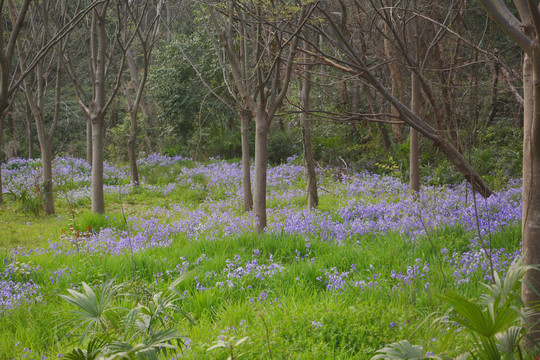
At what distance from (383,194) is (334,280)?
546 cm

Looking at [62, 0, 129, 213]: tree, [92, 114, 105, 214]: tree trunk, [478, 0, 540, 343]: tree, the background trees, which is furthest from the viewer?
[92, 114, 105, 214]: tree trunk

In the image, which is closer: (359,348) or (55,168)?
(359,348)

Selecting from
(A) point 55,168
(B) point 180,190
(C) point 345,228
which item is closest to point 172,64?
(A) point 55,168

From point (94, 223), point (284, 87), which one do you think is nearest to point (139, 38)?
point (94, 223)

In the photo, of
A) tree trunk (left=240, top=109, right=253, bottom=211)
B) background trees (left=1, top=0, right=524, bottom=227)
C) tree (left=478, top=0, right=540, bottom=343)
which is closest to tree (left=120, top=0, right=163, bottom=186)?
background trees (left=1, top=0, right=524, bottom=227)

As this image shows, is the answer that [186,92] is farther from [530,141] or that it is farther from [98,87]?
[530,141]

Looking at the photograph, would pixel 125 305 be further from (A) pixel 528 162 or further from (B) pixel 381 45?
(B) pixel 381 45

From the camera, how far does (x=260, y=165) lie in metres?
6.05

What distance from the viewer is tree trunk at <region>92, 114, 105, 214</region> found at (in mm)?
8414

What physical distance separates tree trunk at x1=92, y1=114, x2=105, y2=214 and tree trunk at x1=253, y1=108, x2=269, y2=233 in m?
3.84

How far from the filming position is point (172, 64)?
1802 centimetres

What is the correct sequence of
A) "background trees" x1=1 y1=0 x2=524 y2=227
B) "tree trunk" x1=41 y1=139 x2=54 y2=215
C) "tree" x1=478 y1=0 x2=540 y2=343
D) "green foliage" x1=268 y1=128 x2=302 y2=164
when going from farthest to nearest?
"green foliage" x1=268 y1=128 x2=302 y2=164 < "tree trunk" x1=41 y1=139 x2=54 y2=215 < "background trees" x1=1 y1=0 x2=524 y2=227 < "tree" x1=478 y1=0 x2=540 y2=343

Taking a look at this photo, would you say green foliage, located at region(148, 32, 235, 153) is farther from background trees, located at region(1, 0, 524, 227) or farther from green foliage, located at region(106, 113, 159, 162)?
green foliage, located at region(106, 113, 159, 162)

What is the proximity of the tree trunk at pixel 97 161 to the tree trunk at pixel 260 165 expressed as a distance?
A: 12.6ft
